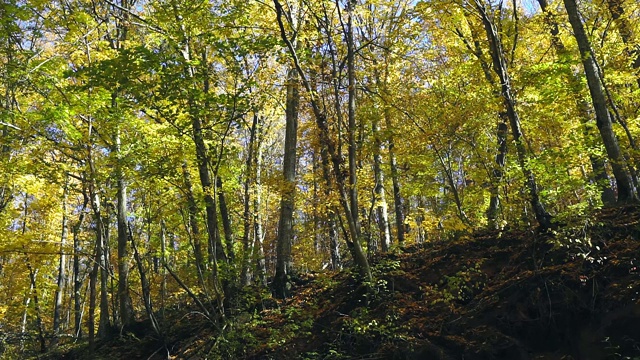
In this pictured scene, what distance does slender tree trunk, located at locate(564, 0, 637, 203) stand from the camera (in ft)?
21.8

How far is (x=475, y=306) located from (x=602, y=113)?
3.65m

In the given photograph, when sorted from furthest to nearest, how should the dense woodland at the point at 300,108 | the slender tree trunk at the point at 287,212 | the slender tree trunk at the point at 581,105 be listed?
1. the slender tree trunk at the point at 287,212
2. the slender tree trunk at the point at 581,105
3. the dense woodland at the point at 300,108

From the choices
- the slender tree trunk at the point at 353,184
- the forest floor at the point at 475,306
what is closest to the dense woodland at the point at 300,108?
the slender tree trunk at the point at 353,184

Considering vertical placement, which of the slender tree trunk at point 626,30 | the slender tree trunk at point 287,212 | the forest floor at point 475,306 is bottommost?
the forest floor at point 475,306

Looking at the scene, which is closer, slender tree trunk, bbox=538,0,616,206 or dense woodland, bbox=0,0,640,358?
dense woodland, bbox=0,0,640,358

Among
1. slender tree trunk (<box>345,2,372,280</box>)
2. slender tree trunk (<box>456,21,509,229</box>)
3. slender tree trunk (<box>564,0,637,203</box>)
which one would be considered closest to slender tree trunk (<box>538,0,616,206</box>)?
slender tree trunk (<box>564,0,637,203</box>)

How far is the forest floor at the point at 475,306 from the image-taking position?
18.2ft

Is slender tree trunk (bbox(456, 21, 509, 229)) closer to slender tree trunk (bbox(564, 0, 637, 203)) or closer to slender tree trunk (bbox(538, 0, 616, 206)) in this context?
slender tree trunk (bbox(538, 0, 616, 206))

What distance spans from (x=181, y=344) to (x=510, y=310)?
296 inches

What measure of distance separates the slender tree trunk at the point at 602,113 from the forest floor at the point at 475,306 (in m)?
0.56

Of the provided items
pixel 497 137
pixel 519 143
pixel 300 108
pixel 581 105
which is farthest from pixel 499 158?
pixel 300 108

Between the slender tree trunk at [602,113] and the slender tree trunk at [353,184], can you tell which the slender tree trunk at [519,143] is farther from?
the slender tree trunk at [353,184]

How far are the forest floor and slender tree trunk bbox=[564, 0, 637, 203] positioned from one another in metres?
0.56

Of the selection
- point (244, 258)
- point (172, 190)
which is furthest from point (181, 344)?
point (172, 190)
